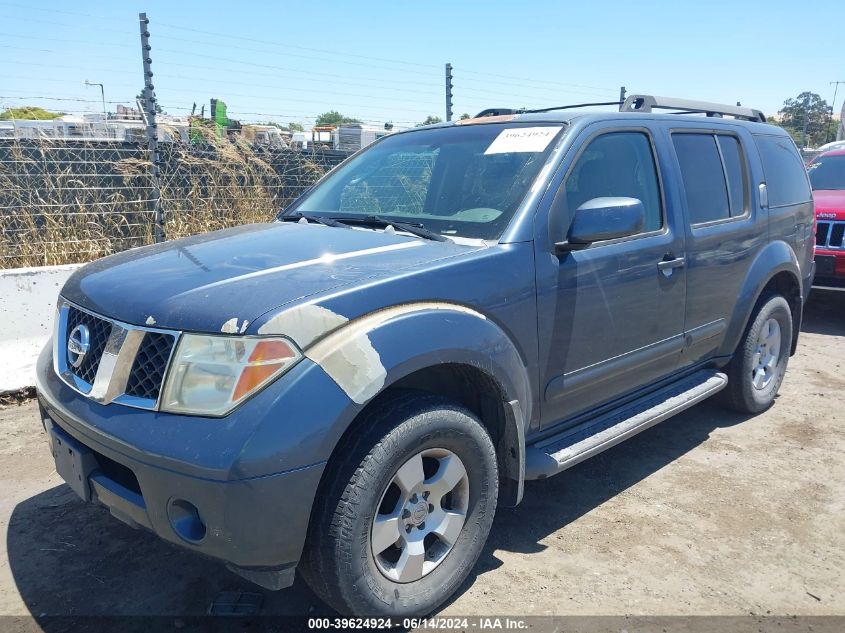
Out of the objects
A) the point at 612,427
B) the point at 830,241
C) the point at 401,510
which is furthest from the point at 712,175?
the point at 830,241

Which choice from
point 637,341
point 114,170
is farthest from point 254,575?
point 114,170

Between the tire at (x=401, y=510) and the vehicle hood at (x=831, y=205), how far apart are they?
20.9 feet

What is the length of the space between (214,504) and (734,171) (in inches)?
146

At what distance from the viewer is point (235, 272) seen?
8.06 feet

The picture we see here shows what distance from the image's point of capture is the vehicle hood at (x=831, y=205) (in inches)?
285

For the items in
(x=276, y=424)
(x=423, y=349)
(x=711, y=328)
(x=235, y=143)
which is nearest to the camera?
(x=276, y=424)

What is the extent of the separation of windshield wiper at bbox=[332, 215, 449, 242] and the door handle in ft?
4.19

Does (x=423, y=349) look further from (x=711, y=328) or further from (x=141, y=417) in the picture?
(x=711, y=328)

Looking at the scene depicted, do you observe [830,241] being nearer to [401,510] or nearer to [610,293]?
[610,293]

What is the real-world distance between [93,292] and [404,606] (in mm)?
1656

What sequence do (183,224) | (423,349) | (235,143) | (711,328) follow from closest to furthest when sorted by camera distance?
(423,349) → (711,328) → (183,224) → (235,143)

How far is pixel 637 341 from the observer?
3.41 m

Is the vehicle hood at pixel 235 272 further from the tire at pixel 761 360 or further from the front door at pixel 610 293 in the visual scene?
the tire at pixel 761 360

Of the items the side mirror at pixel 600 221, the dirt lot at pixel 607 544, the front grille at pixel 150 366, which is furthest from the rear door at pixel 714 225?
the front grille at pixel 150 366
